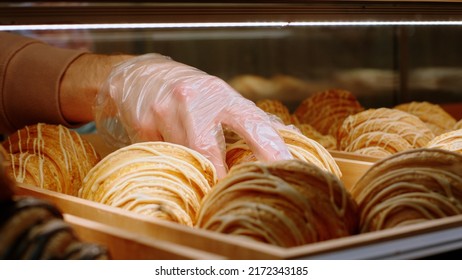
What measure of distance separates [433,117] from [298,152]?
104 centimetres

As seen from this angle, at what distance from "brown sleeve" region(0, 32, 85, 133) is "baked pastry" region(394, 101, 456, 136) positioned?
3.79 ft

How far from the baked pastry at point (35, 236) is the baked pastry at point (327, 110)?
187 centimetres

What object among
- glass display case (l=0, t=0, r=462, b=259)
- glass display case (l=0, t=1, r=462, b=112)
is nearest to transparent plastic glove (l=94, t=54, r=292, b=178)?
glass display case (l=0, t=0, r=462, b=259)

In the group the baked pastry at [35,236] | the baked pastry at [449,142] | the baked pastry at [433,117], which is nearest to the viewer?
the baked pastry at [35,236]

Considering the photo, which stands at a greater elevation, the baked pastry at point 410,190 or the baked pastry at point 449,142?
the baked pastry at point 410,190

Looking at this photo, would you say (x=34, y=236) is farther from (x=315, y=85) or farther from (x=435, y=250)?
(x=315, y=85)

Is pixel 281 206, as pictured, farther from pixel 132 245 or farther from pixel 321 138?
pixel 321 138

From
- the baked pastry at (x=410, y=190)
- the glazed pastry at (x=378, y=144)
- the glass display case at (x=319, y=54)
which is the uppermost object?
the baked pastry at (x=410, y=190)

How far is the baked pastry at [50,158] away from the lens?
5.59 feet

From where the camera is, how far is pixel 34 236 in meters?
0.92

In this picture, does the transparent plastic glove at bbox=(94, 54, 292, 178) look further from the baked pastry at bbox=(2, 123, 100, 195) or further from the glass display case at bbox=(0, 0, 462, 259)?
the glass display case at bbox=(0, 0, 462, 259)

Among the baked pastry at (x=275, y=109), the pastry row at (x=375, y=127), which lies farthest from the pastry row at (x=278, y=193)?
the baked pastry at (x=275, y=109)

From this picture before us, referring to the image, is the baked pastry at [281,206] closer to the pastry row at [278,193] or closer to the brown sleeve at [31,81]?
the pastry row at [278,193]
